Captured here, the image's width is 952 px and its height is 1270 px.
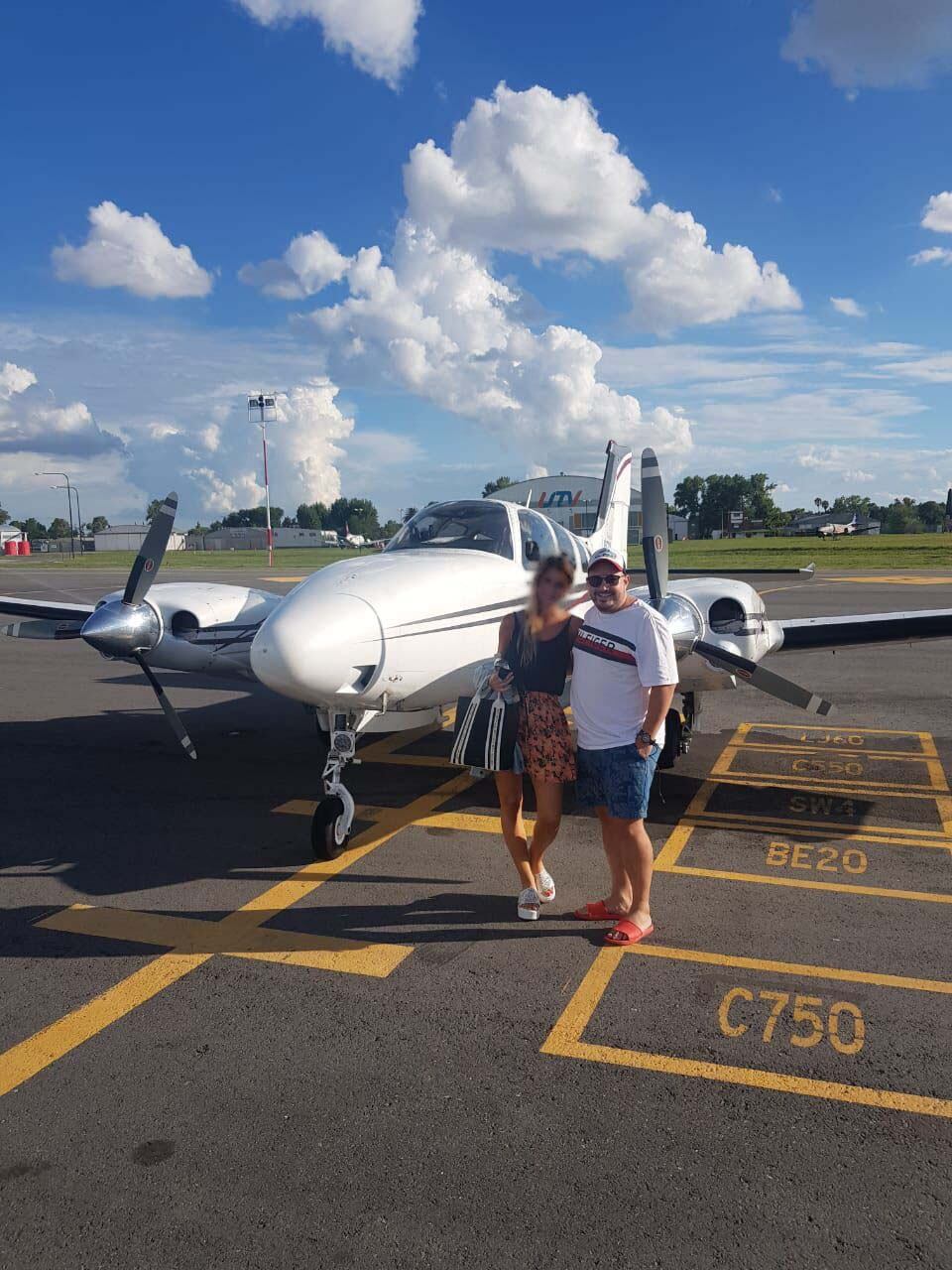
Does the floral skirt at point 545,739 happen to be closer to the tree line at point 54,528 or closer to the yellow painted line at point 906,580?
the yellow painted line at point 906,580

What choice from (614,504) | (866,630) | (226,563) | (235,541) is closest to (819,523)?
(226,563)

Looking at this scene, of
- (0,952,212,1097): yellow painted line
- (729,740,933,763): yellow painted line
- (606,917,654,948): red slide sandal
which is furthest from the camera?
(729,740,933,763): yellow painted line

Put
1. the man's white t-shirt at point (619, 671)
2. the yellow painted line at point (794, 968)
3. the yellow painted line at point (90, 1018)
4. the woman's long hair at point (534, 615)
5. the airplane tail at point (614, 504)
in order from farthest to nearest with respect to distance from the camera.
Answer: the airplane tail at point (614, 504)
the woman's long hair at point (534, 615)
the man's white t-shirt at point (619, 671)
the yellow painted line at point (794, 968)
the yellow painted line at point (90, 1018)

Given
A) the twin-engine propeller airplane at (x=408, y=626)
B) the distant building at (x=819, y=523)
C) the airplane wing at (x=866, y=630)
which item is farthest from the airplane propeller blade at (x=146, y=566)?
the distant building at (x=819, y=523)

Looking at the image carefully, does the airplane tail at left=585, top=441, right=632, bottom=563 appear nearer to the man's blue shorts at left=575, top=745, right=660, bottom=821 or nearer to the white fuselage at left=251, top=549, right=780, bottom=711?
the white fuselage at left=251, top=549, right=780, bottom=711

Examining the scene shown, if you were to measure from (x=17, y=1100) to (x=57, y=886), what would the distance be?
247 centimetres

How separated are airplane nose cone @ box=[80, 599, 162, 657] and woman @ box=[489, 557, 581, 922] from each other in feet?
14.8

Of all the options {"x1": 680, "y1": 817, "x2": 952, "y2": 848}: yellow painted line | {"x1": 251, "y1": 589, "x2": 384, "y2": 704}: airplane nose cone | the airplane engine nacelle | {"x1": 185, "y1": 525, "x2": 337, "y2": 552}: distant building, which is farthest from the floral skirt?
{"x1": 185, "y1": 525, "x2": 337, "y2": 552}: distant building

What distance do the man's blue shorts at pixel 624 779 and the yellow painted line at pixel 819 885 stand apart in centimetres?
149

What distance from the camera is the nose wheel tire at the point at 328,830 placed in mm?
6230

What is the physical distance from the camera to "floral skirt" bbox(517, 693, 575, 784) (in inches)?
202

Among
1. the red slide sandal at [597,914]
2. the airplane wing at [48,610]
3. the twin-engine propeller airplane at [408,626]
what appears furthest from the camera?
the airplane wing at [48,610]

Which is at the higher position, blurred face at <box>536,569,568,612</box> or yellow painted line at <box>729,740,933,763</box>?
blurred face at <box>536,569,568,612</box>

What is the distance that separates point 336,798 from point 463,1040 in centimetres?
258
